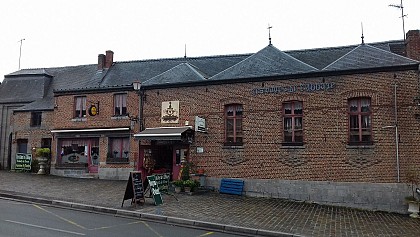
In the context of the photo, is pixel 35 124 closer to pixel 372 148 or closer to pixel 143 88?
pixel 143 88

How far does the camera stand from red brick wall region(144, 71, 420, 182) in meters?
13.8

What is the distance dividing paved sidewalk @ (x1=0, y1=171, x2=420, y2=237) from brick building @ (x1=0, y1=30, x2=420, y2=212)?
1339 mm

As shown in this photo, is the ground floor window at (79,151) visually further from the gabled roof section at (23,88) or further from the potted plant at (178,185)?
the potted plant at (178,185)

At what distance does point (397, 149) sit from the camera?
13539 millimetres

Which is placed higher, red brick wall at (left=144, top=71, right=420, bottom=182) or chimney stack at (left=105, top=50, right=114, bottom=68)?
chimney stack at (left=105, top=50, right=114, bottom=68)

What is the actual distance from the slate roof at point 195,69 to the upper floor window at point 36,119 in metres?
0.42

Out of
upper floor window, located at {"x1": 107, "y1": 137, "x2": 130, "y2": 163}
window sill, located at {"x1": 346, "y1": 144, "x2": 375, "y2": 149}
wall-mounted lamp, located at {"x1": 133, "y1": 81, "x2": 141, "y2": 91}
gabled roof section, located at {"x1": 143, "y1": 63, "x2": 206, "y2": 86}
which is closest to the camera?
window sill, located at {"x1": 346, "y1": 144, "x2": 375, "y2": 149}

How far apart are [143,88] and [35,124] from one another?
9.49 meters

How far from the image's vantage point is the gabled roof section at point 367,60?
14211 mm

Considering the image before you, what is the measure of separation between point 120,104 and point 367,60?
A: 42.7 feet

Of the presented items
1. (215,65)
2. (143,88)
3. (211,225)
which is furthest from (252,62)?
(211,225)

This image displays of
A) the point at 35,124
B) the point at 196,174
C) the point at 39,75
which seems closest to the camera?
the point at 196,174

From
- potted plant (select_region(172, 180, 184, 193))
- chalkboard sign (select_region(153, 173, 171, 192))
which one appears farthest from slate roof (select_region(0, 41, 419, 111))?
chalkboard sign (select_region(153, 173, 171, 192))

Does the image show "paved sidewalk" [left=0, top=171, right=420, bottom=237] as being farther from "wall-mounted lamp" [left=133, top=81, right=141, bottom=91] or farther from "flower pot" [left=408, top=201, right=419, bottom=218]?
"wall-mounted lamp" [left=133, top=81, right=141, bottom=91]
